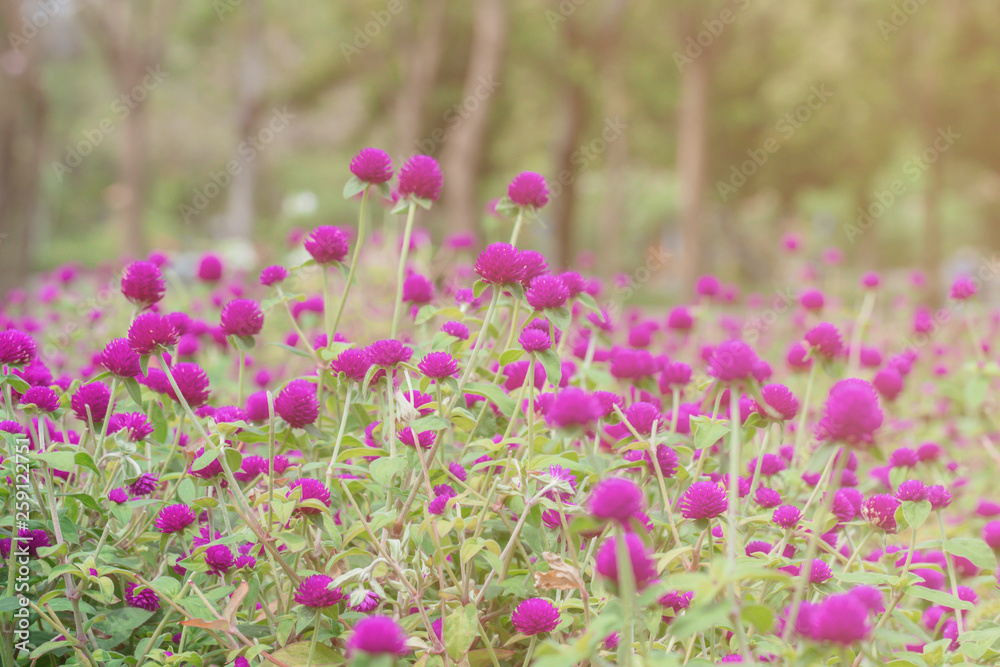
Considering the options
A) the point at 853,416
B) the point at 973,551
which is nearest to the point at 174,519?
the point at 853,416

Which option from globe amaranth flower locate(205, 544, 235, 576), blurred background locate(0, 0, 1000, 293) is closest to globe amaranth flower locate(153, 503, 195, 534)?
globe amaranth flower locate(205, 544, 235, 576)

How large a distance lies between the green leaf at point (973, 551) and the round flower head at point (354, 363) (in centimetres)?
126

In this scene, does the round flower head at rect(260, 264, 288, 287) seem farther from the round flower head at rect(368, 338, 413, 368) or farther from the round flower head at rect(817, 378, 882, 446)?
the round flower head at rect(817, 378, 882, 446)

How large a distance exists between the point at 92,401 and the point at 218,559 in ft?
1.75

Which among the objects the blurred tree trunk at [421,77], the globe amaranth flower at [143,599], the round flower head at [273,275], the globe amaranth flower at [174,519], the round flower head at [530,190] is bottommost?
the globe amaranth flower at [143,599]

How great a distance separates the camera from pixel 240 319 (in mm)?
1828

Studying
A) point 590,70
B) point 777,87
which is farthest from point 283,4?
point 777,87

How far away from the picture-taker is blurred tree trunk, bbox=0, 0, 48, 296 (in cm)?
878

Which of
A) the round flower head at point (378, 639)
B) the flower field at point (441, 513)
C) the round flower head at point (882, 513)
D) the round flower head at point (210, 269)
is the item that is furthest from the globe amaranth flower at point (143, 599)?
the round flower head at point (882, 513)

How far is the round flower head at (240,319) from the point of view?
5.99ft

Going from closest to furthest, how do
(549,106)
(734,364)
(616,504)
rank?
(616,504) → (734,364) → (549,106)

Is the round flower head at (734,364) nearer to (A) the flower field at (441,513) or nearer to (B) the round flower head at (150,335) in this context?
(A) the flower field at (441,513)

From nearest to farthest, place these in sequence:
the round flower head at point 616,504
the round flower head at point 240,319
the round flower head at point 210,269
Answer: the round flower head at point 616,504
the round flower head at point 240,319
the round flower head at point 210,269

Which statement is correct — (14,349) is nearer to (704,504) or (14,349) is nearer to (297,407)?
(297,407)
